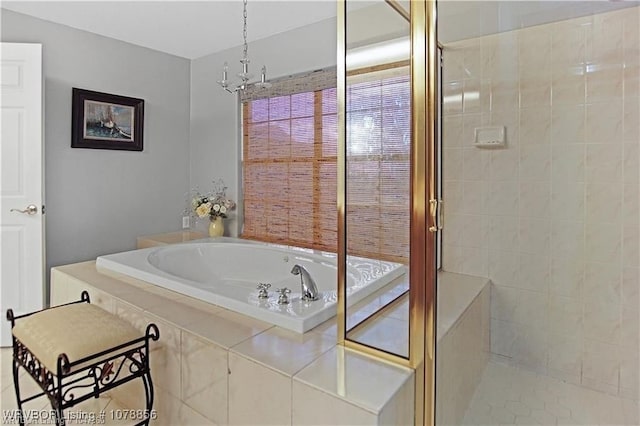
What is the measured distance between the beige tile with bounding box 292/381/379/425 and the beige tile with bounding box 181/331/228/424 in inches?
14.0

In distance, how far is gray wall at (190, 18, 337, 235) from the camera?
10.5 feet

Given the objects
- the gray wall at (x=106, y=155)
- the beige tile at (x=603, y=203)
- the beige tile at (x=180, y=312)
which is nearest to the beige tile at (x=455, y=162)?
the beige tile at (x=603, y=203)

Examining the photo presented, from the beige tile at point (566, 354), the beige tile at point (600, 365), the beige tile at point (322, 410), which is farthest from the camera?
the beige tile at point (566, 354)

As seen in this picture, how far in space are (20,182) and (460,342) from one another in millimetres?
3006

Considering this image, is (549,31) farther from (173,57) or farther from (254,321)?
(173,57)

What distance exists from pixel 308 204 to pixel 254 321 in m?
1.65

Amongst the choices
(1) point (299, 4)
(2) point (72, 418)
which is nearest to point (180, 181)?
(1) point (299, 4)

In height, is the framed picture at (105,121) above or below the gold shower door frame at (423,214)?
above

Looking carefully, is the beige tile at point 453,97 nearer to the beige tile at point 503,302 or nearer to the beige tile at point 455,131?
the beige tile at point 455,131

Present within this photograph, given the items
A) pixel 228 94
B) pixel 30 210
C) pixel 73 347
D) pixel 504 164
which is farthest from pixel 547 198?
pixel 30 210

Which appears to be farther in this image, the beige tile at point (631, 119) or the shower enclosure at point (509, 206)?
the beige tile at point (631, 119)

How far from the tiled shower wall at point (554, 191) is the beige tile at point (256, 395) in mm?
1263

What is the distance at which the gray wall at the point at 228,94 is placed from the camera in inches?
126

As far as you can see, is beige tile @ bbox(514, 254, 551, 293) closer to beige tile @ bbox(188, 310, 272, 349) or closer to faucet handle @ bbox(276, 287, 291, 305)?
faucet handle @ bbox(276, 287, 291, 305)
